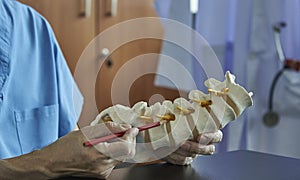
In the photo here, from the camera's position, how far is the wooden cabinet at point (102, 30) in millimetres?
1800

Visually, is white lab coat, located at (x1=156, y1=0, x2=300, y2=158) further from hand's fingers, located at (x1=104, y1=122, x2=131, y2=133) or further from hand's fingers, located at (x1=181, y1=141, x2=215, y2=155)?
hand's fingers, located at (x1=104, y1=122, x2=131, y2=133)

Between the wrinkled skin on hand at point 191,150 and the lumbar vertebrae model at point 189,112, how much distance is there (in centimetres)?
6

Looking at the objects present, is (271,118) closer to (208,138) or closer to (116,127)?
(208,138)

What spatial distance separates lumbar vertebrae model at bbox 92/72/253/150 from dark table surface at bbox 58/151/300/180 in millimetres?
49

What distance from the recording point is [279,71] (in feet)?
5.46

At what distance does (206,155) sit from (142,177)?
0.66 feet

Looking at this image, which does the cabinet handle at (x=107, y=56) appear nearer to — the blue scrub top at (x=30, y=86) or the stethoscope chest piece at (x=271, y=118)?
the stethoscope chest piece at (x=271, y=118)

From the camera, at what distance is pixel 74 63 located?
73.4 inches

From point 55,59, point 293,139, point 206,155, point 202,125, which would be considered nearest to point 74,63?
point 55,59

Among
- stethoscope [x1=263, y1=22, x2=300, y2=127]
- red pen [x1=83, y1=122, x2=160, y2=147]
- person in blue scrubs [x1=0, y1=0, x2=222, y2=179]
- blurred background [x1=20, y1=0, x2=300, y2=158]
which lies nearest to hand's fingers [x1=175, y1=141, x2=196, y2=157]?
person in blue scrubs [x1=0, y1=0, x2=222, y2=179]

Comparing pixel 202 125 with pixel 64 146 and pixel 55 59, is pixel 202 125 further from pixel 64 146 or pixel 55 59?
pixel 55 59

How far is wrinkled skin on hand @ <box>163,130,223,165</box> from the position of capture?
83 cm

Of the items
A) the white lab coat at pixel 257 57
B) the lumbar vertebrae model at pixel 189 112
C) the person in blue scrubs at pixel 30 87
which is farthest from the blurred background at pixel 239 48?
the lumbar vertebrae model at pixel 189 112

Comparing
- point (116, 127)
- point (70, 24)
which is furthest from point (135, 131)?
point (70, 24)
